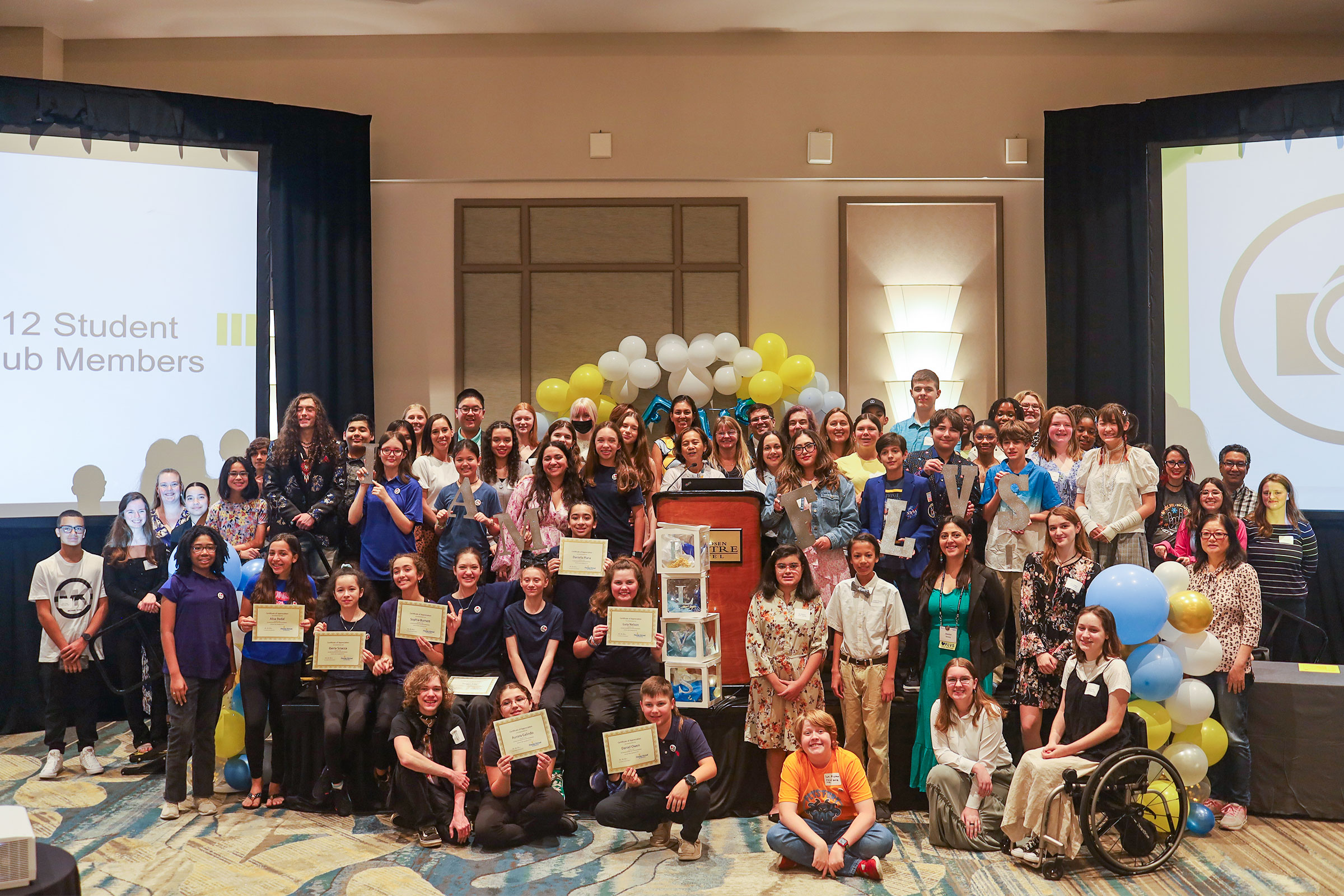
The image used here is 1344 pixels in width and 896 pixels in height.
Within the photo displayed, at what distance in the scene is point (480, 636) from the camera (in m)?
5.07

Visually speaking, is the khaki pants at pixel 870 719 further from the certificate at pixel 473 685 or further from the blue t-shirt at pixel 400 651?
the blue t-shirt at pixel 400 651

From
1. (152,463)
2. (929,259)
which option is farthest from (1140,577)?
(152,463)

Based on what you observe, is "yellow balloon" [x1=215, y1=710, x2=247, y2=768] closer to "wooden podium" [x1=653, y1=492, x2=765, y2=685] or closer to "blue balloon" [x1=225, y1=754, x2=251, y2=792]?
"blue balloon" [x1=225, y1=754, x2=251, y2=792]

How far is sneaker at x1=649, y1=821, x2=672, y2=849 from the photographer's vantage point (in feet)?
14.9

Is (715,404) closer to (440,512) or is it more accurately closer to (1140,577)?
(440,512)

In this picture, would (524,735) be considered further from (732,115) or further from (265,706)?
(732,115)

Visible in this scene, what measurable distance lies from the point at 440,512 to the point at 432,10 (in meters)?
4.01

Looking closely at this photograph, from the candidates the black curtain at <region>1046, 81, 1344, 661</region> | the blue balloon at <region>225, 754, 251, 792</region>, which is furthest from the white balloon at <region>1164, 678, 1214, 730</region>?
the blue balloon at <region>225, 754, 251, 792</region>

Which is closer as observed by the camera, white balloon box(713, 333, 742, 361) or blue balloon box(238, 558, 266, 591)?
blue balloon box(238, 558, 266, 591)

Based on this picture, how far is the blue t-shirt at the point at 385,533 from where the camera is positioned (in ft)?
17.9

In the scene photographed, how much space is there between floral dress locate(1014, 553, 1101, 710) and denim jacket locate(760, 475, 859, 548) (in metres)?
0.86

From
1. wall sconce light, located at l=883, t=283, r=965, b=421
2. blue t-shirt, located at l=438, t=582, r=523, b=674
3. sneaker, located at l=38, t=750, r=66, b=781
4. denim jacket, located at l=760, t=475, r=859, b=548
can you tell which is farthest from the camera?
wall sconce light, located at l=883, t=283, r=965, b=421

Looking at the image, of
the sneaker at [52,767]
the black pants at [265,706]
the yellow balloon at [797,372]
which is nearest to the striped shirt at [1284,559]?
the yellow balloon at [797,372]

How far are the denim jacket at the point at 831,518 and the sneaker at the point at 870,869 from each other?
1530 millimetres
